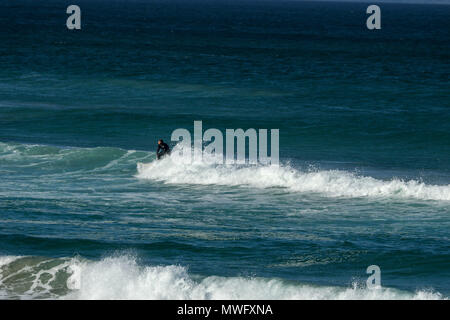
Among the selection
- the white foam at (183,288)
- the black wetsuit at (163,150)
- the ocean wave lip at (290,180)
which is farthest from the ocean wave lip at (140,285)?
the black wetsuit at (163,150)

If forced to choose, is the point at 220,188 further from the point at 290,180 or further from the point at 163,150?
the point at 163,150

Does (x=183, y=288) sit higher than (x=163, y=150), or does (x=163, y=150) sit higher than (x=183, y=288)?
(x=163, y=150)

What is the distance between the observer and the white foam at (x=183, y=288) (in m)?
A: 18.5

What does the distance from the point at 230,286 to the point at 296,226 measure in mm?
5830

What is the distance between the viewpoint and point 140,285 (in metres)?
19.1

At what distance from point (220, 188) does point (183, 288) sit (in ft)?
37.2

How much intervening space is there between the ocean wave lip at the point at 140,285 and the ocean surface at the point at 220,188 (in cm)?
4

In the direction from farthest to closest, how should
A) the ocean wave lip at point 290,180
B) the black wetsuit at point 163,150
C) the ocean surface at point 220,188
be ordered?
the black wetsuit at point 163,150
the ocean wave lip at point 290,180
the ocean surface at point 220,188

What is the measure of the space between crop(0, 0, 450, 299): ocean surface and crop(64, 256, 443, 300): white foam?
4 cm

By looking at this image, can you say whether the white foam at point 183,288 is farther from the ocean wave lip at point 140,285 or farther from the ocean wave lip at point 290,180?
the ocean wave lip at point 290,180

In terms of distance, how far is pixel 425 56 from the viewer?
304 feet

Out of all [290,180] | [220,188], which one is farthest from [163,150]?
[290,180]

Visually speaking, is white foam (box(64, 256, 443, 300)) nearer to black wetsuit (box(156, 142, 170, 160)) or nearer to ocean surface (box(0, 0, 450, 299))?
ocean surface (box(0, 0, 450, 299))
